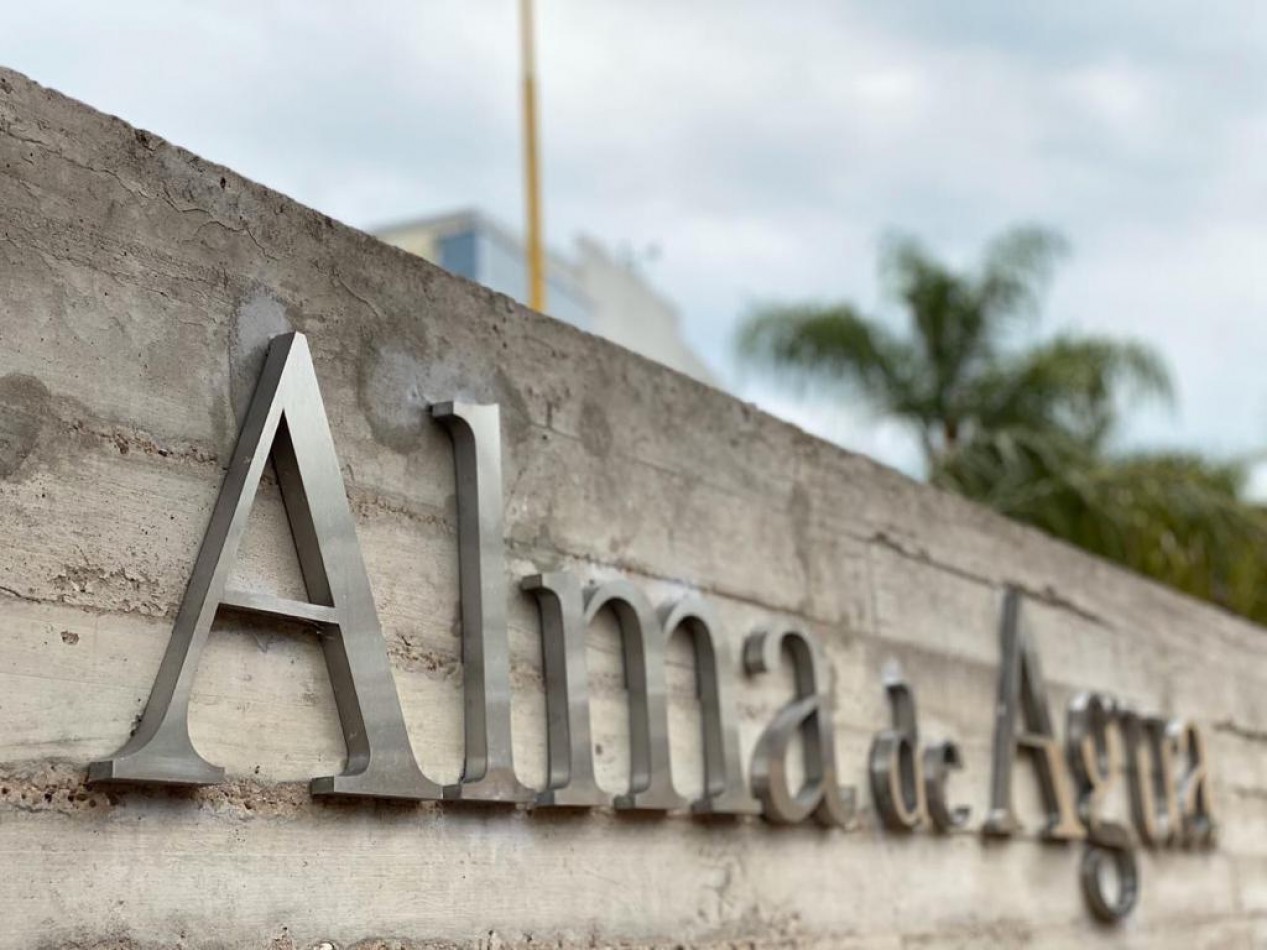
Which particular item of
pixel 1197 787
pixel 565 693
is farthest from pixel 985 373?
pixel 565 693

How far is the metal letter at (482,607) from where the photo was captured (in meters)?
2.58

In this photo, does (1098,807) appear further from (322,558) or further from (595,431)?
(322,558)

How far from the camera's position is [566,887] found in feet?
9.11

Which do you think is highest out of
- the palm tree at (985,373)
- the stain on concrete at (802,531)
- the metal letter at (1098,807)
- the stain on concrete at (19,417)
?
the palm tree at (985,373)

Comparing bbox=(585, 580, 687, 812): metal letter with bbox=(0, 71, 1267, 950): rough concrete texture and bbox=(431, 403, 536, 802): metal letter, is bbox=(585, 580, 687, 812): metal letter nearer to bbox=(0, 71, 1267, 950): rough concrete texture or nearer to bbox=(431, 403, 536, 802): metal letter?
bbox=(0, 71, 1267, 950): rough concrete texture

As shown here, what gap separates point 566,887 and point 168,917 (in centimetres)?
88


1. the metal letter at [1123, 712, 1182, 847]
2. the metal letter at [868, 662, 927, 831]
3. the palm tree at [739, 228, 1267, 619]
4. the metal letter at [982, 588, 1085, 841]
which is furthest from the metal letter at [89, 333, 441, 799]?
the palm tree at [739, 228, 1267, 619]

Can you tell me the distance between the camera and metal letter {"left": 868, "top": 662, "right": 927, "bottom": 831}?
12.3 feet

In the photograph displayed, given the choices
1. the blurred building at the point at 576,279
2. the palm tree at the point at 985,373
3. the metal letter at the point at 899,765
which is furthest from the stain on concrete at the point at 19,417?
the blurred building at the point at 576,279

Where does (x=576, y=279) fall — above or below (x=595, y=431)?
above

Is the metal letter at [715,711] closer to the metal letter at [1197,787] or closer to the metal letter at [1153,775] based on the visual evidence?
the metal letter at [1153,775]

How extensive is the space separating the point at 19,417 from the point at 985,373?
11731 millimetres

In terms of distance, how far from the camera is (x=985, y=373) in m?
13.1

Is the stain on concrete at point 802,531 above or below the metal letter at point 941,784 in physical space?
above
